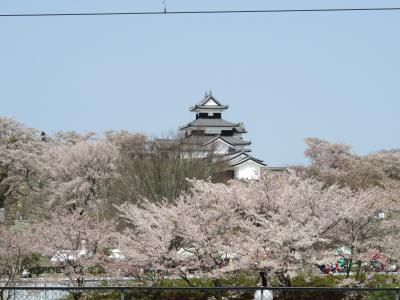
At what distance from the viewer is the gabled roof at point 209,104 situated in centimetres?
7788

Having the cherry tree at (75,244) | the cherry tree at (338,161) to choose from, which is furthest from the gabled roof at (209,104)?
the cherry tree at (75,244)

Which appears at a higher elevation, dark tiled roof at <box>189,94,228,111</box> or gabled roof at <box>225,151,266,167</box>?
dark tiled roof at <box>189,94,228,111</box>

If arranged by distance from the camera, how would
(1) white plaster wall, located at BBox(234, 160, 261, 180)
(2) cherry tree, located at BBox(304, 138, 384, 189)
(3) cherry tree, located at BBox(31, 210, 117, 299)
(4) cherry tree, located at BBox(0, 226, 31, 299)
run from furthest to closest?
(1) white plaster wall, located at BBox(234, 160, 261, 180) → (2) cherry tree, located at BBox(304, 138, 384, 189) → (4) cherry tree, located at BBox(0, 226, 31, 299) → (3) cherry tree, located at BBox(31, 210, 117, 299)

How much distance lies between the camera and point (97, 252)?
20.5 metres

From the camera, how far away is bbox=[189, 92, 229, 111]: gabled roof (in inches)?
3066

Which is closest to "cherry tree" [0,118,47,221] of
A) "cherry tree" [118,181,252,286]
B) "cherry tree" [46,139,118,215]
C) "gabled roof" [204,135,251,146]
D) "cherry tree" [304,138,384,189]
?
"cherry tree" [46,139,118,215]

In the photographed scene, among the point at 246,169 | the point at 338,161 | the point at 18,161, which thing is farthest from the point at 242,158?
the point at 18,161

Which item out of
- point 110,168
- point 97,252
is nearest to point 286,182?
point 97,252

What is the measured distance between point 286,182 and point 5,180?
33262mm

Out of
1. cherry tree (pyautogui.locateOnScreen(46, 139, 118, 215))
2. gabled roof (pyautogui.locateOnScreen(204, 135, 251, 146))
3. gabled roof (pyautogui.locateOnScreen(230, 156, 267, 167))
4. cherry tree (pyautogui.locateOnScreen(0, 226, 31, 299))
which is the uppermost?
gabled roof (pyautogui.locateOnScreen(204, 135, 251, 146))

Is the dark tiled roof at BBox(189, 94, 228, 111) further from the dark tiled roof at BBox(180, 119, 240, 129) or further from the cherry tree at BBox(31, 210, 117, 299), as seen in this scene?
the cherry tree at BBox(31, 210, 117, 299)

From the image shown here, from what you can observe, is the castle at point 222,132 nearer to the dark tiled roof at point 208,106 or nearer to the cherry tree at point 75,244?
the dark tiled roof at point 208,106

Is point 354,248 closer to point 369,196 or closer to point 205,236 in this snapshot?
point 369,196

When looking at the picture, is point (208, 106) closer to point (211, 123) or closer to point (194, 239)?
point (211, 123)
